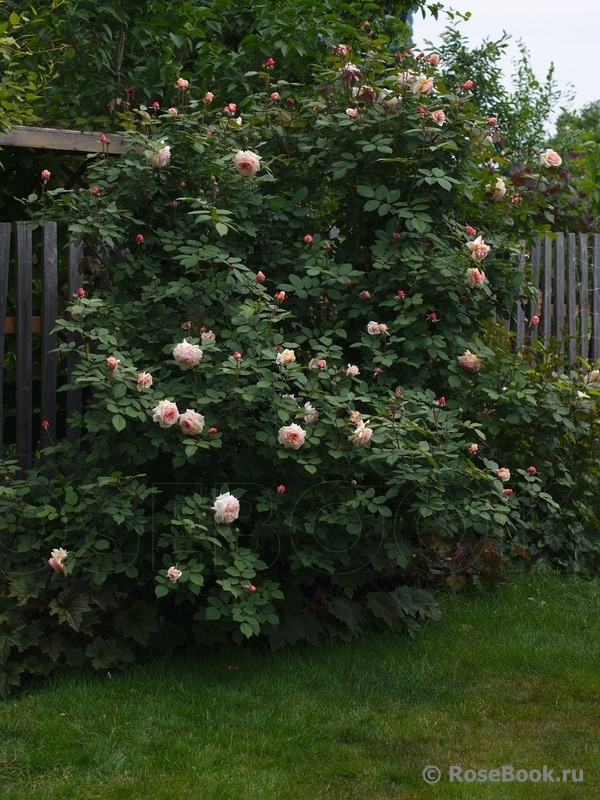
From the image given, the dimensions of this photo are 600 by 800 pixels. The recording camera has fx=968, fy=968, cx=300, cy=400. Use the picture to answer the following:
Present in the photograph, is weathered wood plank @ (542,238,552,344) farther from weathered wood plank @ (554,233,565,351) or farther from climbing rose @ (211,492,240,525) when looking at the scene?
climbing rose @ (211,492,240,525)

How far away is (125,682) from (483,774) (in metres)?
1.43

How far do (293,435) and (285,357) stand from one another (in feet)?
1.04

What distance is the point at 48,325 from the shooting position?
480cm

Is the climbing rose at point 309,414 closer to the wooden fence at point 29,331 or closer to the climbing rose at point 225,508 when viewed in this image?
the climbing rose at point 225,508

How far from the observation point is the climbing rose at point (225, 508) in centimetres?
369

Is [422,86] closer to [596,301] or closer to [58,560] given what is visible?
[58,560]

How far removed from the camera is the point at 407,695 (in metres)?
3.82

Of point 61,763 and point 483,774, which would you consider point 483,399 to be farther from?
point 61,763

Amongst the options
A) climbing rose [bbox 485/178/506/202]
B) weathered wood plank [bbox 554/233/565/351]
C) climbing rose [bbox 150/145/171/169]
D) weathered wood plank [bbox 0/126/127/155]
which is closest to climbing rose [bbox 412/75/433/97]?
climbing rose [bbox 485/178/506/202]

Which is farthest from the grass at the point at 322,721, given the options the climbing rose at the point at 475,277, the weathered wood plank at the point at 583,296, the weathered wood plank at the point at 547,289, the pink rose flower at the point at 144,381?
the weathered wood plank at the point at 583,296

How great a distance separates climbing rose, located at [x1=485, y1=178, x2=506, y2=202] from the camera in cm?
488

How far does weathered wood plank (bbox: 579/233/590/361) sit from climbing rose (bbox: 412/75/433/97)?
3307 mm

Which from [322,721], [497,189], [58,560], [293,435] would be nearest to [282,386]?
[293,435]

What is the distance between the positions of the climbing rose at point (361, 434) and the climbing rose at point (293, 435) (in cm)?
21
